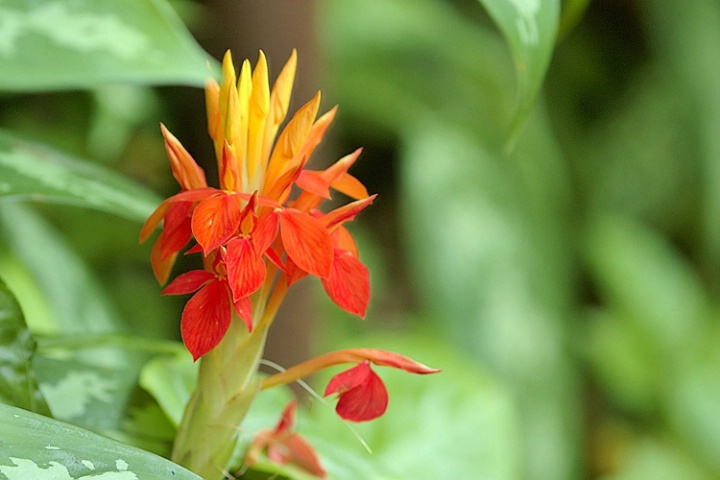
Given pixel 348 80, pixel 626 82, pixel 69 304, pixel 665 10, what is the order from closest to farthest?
pixel 69 304, pixel 348 80, pixel 665 10, pixel 626 82

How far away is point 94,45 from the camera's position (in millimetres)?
398

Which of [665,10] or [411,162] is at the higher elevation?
[665,10]

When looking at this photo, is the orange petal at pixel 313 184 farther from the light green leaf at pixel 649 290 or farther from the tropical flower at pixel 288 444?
the light green leaf at pixel 649 290

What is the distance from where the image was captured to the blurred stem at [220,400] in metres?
0.27

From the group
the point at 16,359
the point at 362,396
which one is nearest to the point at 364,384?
the point at 362,396

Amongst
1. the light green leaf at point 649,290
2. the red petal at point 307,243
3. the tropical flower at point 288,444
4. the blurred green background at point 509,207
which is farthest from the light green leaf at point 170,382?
the light green leaf at point 649,290

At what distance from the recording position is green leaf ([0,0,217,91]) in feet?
1.25

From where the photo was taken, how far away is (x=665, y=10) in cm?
174

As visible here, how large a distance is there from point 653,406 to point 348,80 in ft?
2.56

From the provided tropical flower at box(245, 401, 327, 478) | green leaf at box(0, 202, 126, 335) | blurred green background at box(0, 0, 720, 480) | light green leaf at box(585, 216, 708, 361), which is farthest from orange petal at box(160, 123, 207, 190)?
light green leaf at box(585, 216, 708, 361)

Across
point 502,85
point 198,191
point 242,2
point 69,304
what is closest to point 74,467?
point 198,191

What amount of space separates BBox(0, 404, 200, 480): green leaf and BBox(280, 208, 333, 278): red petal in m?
0.07

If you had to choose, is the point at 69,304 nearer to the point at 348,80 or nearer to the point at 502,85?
the point at 348,80

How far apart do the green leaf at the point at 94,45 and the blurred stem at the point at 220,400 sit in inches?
6.4
